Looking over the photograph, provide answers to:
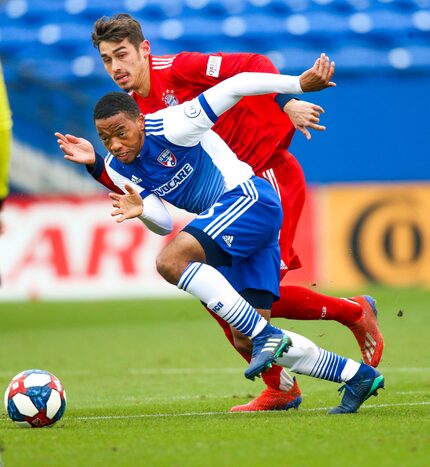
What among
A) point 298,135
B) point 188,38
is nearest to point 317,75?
point 298,135

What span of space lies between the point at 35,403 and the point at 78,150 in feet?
5.17

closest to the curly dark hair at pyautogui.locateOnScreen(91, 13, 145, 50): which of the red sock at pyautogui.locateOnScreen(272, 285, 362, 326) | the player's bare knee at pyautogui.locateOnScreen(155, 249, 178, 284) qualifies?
the player's bare knee at pyautogui.locateOnScreen(155, 249, 178, 284)

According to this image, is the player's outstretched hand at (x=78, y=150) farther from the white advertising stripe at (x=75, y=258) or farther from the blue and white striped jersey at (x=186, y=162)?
the white advertising stripe at (x=75, y=258)

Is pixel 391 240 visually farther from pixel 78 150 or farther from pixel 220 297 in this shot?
pixel 220 297

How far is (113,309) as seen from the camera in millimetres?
17266

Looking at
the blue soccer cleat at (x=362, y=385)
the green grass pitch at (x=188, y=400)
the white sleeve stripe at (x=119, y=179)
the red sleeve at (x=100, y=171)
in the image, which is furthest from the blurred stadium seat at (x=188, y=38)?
the blue soccer cleat at (x=362, y=385)

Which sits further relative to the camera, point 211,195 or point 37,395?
point 211,195

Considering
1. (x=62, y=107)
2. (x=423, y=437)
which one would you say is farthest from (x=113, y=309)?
(x=423, y=437)

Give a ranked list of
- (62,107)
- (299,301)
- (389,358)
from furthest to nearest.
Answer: (62,107) < (389,358) < (299,301)

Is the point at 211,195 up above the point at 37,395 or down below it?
above

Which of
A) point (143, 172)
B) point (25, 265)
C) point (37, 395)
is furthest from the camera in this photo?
point (25, 265)

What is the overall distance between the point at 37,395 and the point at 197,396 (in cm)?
A: 196

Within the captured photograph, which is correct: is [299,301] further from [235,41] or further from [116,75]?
[235,41]

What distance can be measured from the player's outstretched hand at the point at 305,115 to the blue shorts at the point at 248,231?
39 cm
